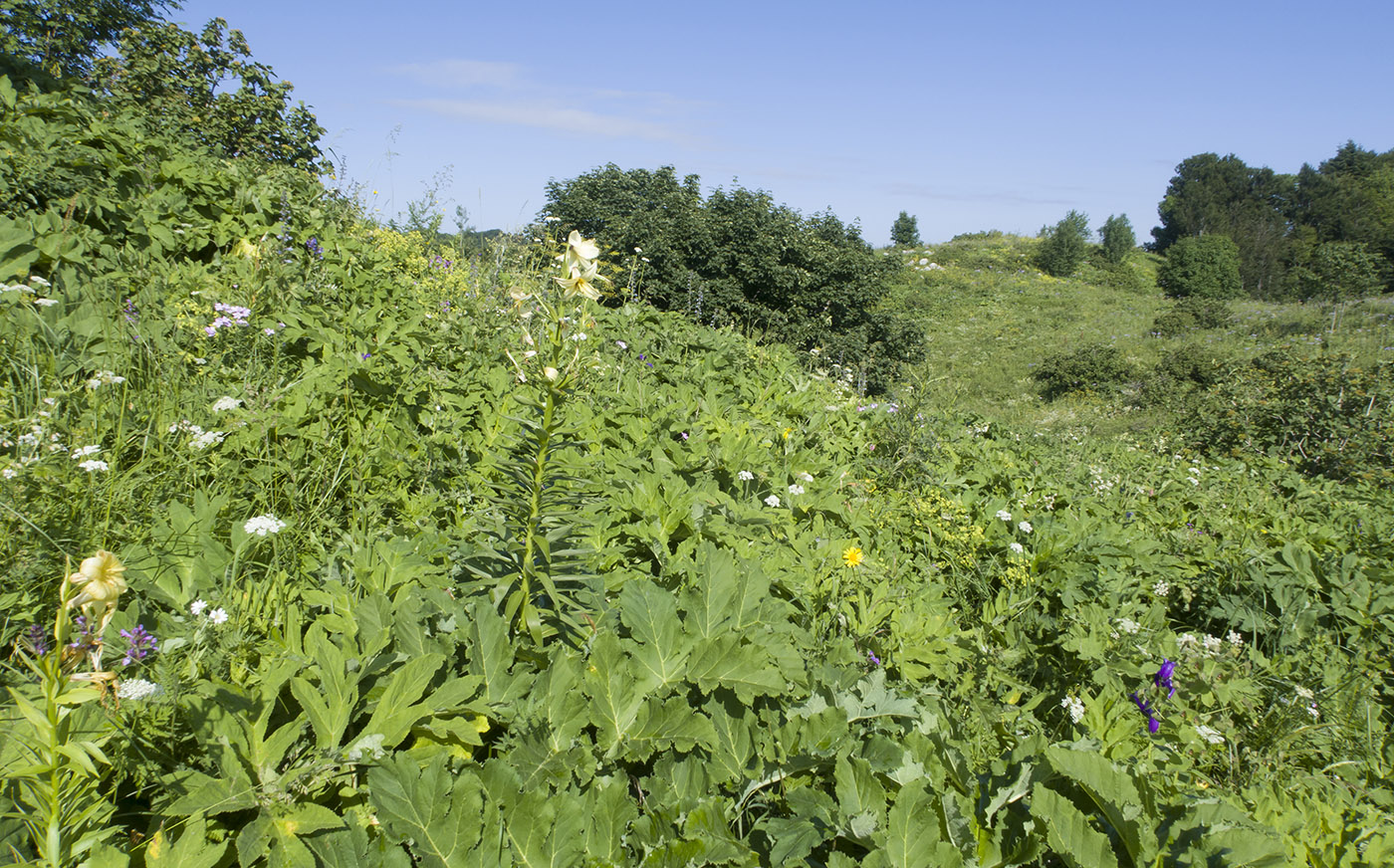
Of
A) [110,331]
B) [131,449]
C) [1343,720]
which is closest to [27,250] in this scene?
[110,331]

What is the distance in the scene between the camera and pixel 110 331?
2.70 metres

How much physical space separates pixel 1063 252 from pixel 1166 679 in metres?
47.4

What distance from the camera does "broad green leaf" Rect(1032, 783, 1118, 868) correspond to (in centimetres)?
102

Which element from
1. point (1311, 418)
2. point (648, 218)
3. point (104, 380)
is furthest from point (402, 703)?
point (648, 218)

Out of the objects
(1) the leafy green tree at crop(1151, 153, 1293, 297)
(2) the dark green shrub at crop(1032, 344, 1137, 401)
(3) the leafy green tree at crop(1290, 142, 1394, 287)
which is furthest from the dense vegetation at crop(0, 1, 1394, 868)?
(1) the leafy green tree at crop(1151, 153, 1293, 297)

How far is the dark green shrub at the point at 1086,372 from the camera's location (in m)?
20.7

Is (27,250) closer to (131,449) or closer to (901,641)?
(131,449)

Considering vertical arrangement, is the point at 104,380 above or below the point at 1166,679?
above

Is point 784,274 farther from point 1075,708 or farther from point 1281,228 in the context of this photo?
point 1281,228

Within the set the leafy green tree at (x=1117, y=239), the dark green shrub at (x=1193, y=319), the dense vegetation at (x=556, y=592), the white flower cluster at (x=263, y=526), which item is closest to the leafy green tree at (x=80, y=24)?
the dense vegetation at (x=556, y=592)

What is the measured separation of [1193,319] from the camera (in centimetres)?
2661

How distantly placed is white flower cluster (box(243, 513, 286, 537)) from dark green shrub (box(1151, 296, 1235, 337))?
31.0 meters

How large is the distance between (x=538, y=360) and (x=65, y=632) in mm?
1020

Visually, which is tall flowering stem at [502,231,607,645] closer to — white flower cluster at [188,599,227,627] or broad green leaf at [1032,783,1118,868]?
white flower cluster at [188,599,227,627]
